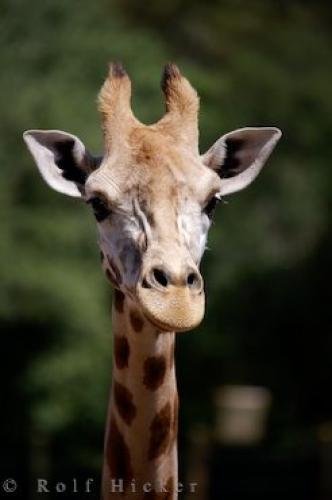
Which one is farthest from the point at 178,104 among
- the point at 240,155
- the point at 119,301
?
the point at 119,301

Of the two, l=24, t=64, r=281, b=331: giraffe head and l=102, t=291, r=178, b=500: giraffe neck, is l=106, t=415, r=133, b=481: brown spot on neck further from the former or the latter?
l=24, t=64, r=281, b=331: giraffe head

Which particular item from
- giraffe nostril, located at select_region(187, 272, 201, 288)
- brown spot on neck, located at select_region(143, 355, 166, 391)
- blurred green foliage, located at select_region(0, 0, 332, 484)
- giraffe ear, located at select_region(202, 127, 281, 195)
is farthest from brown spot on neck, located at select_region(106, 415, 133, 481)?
blurred green foliage, located at select_region(0, 0, 332, 484)

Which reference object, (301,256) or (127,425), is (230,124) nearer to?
(301,256)

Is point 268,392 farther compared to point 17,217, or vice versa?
point 268,392

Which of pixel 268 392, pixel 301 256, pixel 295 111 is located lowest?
pixel 268 392

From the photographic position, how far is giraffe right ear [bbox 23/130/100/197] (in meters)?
6.83

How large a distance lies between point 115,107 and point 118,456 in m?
1.29

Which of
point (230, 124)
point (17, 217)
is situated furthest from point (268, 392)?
point (17, 217)

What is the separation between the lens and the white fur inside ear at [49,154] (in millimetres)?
6812

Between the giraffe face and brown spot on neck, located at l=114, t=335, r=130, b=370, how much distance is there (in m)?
0.20

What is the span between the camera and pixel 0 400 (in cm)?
1712

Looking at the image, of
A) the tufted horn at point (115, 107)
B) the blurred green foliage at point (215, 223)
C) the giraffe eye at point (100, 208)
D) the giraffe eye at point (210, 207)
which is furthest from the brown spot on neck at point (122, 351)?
the blurred green foliage at point (215, 223)

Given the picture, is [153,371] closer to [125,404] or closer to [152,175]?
[125,404]

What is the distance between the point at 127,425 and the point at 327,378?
14030 mm
